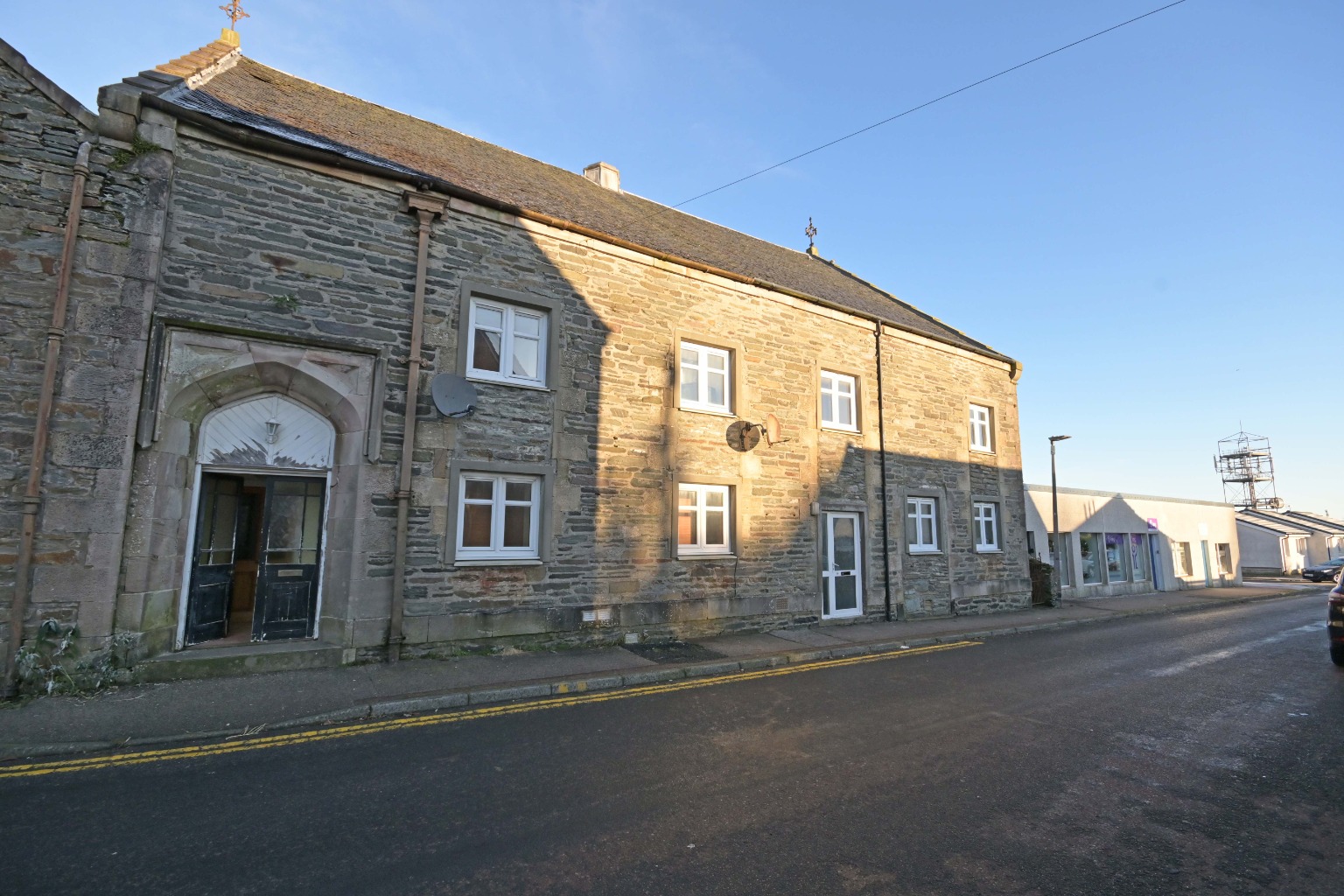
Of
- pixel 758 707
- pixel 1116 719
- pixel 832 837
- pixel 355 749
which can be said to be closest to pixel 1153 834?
pixel 832 837

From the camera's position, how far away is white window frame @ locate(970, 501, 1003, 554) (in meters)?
17.9

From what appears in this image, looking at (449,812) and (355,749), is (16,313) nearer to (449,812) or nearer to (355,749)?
(355,749)

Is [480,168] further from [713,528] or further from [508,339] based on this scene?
[713,528]

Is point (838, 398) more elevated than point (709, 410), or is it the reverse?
point (838, 398)

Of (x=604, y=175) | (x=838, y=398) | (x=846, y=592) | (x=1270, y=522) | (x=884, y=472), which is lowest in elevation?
(x=846, y=592)

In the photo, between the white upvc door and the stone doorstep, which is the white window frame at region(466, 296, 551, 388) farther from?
the white upvc door

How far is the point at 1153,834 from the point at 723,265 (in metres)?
12.3

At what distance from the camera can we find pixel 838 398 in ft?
51.0

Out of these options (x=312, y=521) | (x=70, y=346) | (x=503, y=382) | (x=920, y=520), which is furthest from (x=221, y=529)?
(x=920, y=520)

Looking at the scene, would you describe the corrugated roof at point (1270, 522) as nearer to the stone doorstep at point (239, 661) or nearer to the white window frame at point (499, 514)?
the white window frame at point (499, 514)

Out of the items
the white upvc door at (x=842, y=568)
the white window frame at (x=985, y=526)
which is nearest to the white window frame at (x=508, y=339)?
the white upvc door at (x=842, y=568)

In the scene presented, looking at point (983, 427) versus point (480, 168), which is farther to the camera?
point (983, 427)

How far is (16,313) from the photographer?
737 cm

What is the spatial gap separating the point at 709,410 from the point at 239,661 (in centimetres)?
859
